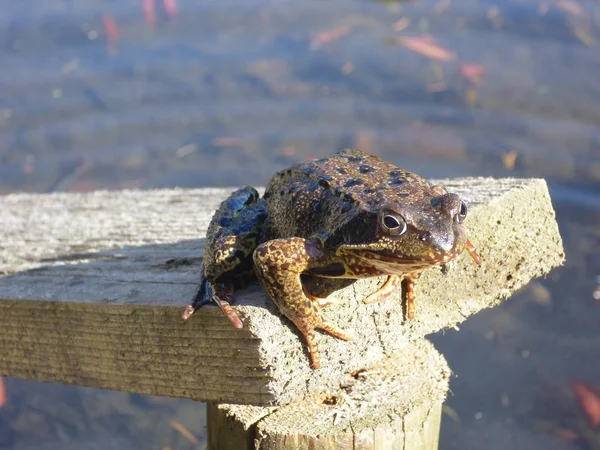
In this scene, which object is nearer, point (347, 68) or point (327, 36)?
point (347, 68)

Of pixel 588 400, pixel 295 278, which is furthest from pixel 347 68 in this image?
pixel 295 278

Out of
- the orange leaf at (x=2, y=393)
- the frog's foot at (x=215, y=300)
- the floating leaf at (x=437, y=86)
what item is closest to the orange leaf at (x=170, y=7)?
the floating leaf at (x=437, y=86)

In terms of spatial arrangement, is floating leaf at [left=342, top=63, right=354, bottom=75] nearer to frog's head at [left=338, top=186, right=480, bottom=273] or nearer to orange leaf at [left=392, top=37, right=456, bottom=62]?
orange leaf at [left=392, top=37, right=456, bottom=62]

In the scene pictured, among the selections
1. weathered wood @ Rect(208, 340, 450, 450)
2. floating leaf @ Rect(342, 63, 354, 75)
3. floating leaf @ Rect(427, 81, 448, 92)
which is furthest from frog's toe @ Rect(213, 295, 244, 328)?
floating leaf @ Rect(342, 63, 354, 75)

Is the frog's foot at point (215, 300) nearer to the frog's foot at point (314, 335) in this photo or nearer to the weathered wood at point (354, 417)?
the frog's foot at point (314, 335)

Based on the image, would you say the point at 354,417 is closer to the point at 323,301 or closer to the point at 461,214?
the point at 323,301

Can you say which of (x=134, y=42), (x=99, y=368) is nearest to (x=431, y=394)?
(x=99, y=368)

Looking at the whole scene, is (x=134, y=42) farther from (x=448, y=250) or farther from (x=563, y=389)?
(x=448, y=250)
